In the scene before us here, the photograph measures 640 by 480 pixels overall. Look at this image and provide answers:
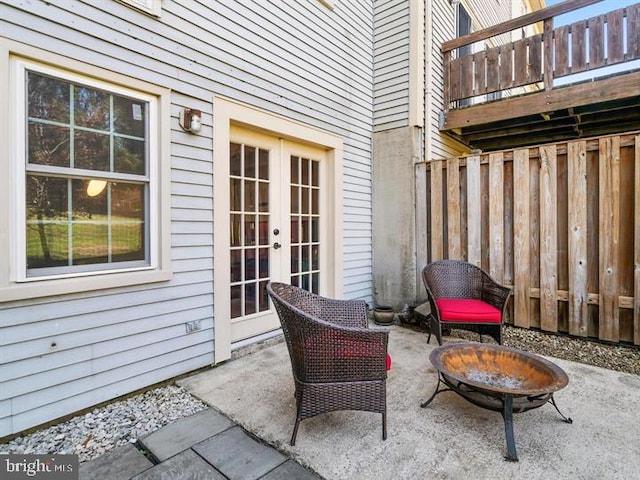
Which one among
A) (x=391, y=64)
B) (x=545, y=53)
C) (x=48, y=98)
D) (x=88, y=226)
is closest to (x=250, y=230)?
(x=88, y=226)

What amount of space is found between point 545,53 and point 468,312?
11.6 ft

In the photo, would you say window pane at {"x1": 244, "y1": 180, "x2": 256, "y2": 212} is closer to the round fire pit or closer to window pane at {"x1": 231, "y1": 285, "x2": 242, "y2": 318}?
window pane at {"x1": 231, "y1": 285, "x2": 242, "y2": 318}

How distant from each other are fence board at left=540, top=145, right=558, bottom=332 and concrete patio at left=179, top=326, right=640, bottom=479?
3.21 ft

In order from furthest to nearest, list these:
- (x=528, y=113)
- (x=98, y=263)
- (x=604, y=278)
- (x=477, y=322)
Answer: (x=528, y=113), (x=604, y=278), (x=477, y=322), (x=98, y=263)

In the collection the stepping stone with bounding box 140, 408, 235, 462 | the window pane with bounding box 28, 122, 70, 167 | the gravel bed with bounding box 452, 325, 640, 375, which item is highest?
the window pane with bounding box 28, 122, 70, 167

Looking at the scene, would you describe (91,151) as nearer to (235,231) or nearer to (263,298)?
(235,231)

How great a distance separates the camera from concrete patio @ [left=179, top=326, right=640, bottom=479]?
1743mm

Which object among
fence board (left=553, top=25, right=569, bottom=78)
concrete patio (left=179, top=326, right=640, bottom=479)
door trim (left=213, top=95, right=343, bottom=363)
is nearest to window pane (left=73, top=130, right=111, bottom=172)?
door trim (left=213, top=95, right=343, bottom=363)

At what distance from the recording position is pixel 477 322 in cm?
318

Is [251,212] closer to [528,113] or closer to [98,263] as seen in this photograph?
[98,263]

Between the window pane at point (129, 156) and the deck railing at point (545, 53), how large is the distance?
4.34 meters

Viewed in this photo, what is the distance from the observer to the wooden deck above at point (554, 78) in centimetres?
384

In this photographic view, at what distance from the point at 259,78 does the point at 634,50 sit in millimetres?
4198

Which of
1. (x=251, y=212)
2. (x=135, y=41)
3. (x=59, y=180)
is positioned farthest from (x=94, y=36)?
(x=251, y=212)
